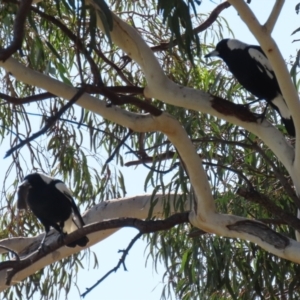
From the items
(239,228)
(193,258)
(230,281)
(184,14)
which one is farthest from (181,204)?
(184,14)

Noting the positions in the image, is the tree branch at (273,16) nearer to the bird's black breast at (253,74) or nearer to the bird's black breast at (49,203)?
the bird's black breast at (253,74)

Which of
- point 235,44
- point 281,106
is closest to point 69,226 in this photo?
point 235,44

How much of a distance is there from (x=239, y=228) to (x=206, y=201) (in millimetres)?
134

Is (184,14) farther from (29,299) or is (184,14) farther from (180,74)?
(29,299)

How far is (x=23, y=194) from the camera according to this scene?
353 cm

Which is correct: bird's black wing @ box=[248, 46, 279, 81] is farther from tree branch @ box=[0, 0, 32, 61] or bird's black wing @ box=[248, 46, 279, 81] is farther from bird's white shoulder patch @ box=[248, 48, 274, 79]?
tree branch @ box=[0, 0, 32, 61]

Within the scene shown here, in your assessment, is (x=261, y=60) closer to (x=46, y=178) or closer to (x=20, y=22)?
(x=46, y=178)

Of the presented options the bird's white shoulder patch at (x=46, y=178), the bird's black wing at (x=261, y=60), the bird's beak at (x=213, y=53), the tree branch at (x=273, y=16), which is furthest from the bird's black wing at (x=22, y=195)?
the tree branch at (x=273, y=16)

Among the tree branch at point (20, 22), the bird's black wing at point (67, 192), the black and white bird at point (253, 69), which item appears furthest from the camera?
the bird's black wing at point (67, 192)

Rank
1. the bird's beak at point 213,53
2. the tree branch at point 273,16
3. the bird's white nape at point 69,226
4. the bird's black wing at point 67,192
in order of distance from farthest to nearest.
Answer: the bird's white nape at point 69,226, the bird's black wing at point 67,192, the bird's beak at point 213,53, the tree branch at point 273,16

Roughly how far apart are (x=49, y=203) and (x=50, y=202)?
1cm

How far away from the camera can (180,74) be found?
11.7 feet

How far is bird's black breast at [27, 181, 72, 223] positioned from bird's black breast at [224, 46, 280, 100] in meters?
0.99

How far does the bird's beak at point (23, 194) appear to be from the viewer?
3.44 meters
